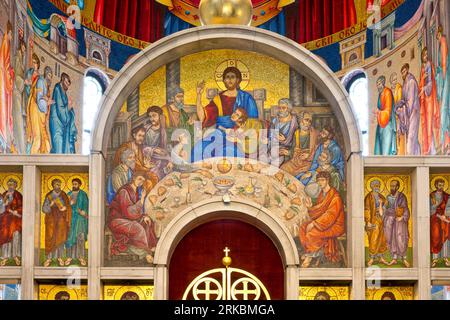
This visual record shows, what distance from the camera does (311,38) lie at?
2848 centimetres

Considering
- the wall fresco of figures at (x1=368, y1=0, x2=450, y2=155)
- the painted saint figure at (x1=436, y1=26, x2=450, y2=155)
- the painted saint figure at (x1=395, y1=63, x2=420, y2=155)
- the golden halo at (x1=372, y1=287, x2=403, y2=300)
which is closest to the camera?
the golden halo at (x1=372, y1=287, x2=403, y2=300)

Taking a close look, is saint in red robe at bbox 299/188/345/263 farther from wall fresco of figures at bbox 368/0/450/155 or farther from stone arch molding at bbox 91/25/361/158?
wall fresco of figures at bbox 368/0/450/155

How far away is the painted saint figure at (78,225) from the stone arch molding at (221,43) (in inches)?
32.0

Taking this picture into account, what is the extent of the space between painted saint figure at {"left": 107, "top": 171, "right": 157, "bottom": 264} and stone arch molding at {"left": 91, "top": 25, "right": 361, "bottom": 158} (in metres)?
0.82

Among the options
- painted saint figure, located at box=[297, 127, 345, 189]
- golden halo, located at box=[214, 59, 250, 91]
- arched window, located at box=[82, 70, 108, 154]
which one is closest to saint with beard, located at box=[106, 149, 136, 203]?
golden halo, located at box=[214, 59, 250, 91]

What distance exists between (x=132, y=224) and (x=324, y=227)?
3136 millimetres

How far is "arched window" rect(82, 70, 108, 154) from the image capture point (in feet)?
91.4

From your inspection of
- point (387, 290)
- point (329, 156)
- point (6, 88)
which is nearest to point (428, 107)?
point (329, 156)

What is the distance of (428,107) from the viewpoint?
25750mm

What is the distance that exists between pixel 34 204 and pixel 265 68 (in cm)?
447

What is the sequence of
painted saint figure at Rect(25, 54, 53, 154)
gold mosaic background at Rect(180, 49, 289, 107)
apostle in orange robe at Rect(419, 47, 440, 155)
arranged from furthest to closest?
apostle in orange robe at Rect(419, 47, 440, 155) < painted saint figure at Rect(25, 54, 53, 154) < gold mosaic background at Rect(180, 49, 289, 107)

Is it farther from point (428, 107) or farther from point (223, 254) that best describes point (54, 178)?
point (428, 107)

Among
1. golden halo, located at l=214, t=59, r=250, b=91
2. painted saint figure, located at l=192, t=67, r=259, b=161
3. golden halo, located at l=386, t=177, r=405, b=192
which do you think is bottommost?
golden halo, located at l=386, t=177, r=405, b=192
